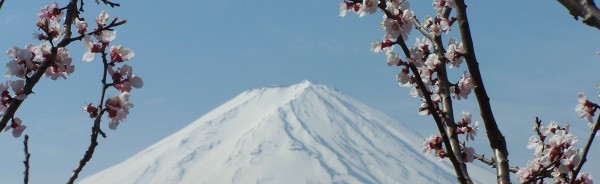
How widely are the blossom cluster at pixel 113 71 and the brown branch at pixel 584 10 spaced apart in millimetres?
1862

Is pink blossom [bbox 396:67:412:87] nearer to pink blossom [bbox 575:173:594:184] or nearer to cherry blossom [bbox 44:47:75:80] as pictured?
cherry blossom [bbox 44:47:75:80]

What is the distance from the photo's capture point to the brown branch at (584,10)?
1.40 m

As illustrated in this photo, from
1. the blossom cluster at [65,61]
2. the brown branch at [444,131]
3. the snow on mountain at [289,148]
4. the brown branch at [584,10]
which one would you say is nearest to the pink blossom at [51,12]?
the blossom cluster at [65,61]

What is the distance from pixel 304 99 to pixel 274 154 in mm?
18927

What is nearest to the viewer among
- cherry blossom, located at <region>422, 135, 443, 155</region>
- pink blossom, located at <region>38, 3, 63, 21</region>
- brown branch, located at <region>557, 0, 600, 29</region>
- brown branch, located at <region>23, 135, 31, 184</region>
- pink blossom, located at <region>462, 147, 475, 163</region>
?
brown branch, located at <region>557, 0, 600, 29</region>

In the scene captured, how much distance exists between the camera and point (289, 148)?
15675cm

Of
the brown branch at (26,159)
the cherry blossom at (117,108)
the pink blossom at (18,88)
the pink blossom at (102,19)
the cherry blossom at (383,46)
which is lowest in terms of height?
the brown branch at (26,159)

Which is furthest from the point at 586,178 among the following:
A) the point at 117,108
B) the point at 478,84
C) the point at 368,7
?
the point at 117,108

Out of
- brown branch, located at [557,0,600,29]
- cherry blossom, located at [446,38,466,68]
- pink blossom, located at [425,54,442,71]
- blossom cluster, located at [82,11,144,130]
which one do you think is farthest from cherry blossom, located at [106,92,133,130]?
brown branch, located at [557,0,600,29]

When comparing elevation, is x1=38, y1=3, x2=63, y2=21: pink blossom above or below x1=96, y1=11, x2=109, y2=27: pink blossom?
above

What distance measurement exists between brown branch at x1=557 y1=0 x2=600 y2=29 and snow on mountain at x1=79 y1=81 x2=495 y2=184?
135 m

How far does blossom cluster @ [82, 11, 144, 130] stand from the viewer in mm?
2900

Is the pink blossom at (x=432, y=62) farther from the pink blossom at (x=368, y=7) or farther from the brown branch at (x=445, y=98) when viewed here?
the pink blossom at (x=368, y=7)

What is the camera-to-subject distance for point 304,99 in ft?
552
